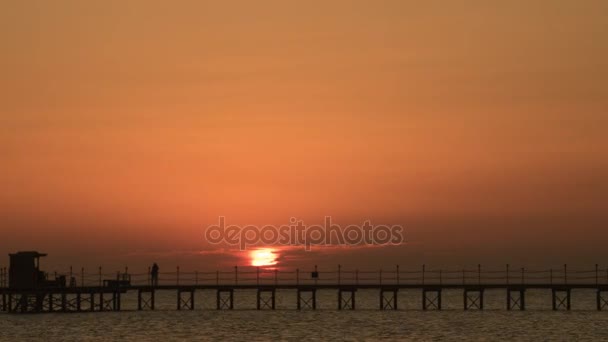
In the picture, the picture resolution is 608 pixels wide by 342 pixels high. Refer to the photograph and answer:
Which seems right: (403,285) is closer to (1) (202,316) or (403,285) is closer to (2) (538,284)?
(2) (538,284)

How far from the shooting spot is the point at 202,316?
329ft

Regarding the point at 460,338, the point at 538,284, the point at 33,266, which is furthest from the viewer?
the point at 538,284

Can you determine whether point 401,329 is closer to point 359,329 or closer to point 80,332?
point 359,329

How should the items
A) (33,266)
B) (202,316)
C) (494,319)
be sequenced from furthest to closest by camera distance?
1. (202,316)
2. (494,319)
3. (33,266)

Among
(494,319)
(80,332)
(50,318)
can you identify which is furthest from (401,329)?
(50,318)

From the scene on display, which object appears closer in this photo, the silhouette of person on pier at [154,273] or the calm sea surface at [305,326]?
the calm sea surface at [305,326]

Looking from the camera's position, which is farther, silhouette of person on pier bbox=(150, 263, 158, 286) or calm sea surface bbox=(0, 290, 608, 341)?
silhouette of person on pier bbox=(150, 263, 158, 286)

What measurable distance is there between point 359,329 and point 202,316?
24.4 metres

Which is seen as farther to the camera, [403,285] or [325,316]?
[325,316]

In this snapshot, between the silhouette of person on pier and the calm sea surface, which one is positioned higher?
the silhouette of person on pier

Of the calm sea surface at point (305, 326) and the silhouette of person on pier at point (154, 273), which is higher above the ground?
the silhouette of person on pier at point (154, 273)

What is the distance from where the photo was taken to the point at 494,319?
→ 308ft

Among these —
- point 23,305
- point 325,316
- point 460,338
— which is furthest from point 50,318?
point 460,338

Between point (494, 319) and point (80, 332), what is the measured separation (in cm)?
3756
